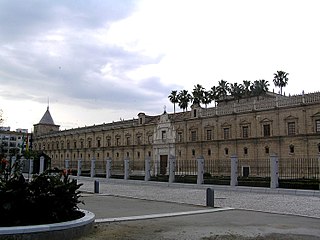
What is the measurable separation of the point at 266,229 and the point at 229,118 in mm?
37966

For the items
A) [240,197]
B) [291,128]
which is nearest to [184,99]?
[291,128]

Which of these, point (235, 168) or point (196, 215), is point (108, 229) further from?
point (235, 168)

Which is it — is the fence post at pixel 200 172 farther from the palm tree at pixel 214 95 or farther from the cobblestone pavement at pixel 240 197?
the palm tree at pixel 214 95

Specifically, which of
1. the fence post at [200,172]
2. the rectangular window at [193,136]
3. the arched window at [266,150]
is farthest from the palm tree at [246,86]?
the fence post at [200,172]

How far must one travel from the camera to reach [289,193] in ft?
66.1

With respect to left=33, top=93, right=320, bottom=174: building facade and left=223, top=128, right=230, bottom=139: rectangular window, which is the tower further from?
left=223, top=128, right=230, bottom=139: rectangular window

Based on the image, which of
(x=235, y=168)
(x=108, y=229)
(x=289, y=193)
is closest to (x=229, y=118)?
(x=235, y=168)

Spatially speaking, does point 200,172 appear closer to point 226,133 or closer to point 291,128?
point 291,128

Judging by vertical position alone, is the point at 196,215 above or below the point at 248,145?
below

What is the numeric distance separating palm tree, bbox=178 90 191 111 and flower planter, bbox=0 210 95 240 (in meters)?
59.3

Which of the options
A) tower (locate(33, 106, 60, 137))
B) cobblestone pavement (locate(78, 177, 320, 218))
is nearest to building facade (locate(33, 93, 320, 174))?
cobblestone pavement (locate(78, 177, 320, 218))

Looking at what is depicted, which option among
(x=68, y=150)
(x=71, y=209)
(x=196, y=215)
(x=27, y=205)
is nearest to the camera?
(x=27, y=205)

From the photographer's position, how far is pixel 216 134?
47.2m

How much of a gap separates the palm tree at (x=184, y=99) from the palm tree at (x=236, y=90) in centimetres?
787
